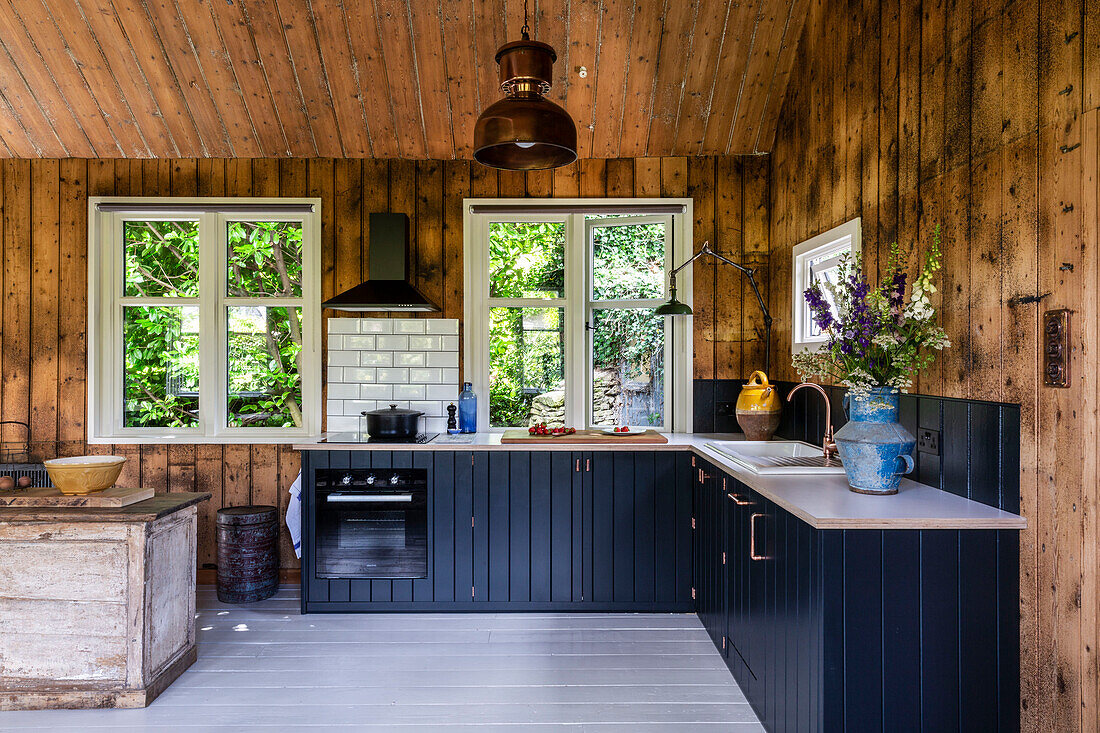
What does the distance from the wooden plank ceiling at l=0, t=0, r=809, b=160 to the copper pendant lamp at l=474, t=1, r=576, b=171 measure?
1.51 meters

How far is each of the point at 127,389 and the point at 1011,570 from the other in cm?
482

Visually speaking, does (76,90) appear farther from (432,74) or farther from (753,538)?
(753,538)

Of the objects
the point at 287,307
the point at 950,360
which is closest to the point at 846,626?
the point at 950,360

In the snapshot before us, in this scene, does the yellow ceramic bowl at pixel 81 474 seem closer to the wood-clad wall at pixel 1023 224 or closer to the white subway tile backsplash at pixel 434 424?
the white subway tile backsplash at pixel 434 424

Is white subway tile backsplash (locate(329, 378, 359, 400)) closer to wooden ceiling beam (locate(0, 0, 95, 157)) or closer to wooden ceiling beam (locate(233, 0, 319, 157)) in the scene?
wooden ceiling beam (locate(233, 0, 319, 157))

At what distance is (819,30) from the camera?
3477mm

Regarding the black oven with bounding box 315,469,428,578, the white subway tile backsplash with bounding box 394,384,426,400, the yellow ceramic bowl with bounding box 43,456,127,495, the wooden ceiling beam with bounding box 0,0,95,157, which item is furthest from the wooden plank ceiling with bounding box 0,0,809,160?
the yellow ceramic bowl with bounding box 43,456,127,495

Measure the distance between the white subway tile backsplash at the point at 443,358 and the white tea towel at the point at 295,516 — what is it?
44.0 inches

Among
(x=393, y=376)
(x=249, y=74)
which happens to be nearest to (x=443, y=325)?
(x=393, y=376)

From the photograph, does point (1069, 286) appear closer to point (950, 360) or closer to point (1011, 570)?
point (950, 360)

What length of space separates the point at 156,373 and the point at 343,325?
4.28ft

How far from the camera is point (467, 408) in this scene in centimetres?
421

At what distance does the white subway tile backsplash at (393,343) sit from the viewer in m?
4.32

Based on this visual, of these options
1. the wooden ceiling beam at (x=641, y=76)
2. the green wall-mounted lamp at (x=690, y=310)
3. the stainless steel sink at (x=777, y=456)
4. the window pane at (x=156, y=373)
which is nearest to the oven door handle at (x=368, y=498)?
the window pane at (x=156, y=373)
